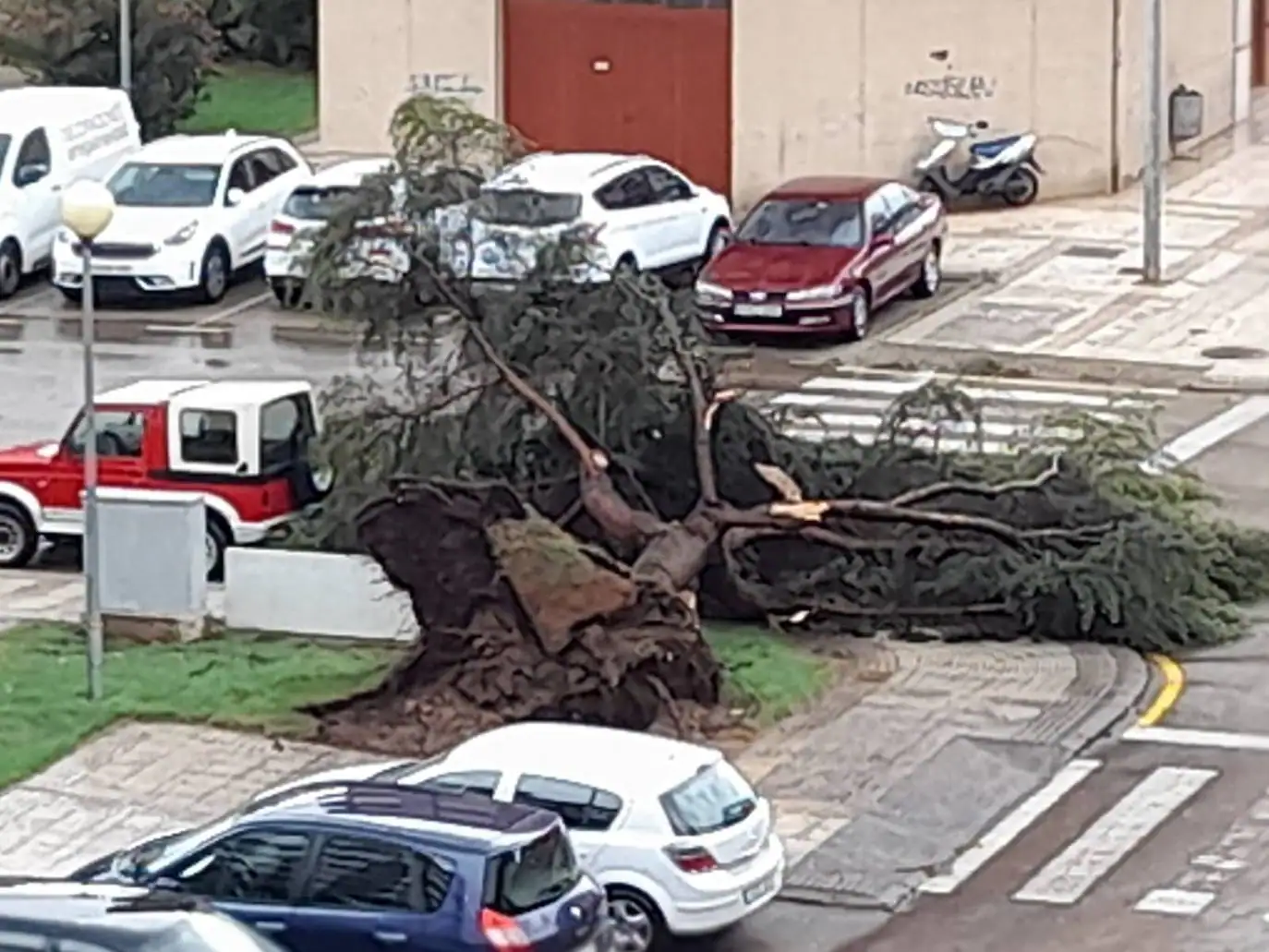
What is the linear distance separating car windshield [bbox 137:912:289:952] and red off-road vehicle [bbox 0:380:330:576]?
14.0m

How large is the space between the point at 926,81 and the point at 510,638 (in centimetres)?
2141

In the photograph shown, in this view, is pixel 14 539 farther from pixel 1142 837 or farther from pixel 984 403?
pixel 1142 837

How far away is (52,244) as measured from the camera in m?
40.2

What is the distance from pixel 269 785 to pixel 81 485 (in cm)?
643

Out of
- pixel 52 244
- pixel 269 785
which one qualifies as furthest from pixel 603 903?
pixel 52 244

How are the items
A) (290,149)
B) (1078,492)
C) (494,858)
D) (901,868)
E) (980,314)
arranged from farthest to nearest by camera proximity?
1. (290,149)
2. (980,314)
3. (1078,492)
4. (901,868)
5. (494,858)

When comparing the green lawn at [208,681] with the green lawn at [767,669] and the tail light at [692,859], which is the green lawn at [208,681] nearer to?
the green lawn at [767,669]

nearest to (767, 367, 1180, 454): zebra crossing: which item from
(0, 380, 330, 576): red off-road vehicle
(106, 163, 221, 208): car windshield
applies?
(0, 380, 330, 576): red off-road vehicle

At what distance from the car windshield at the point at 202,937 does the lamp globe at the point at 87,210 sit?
389 inches

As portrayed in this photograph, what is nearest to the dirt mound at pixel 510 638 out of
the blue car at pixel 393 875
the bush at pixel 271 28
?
the blue car at pixel 393 875

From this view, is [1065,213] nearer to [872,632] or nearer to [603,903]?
[872,632]

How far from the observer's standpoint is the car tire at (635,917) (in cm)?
1859

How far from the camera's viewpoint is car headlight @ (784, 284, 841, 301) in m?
35.9

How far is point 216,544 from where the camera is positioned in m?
27.8
